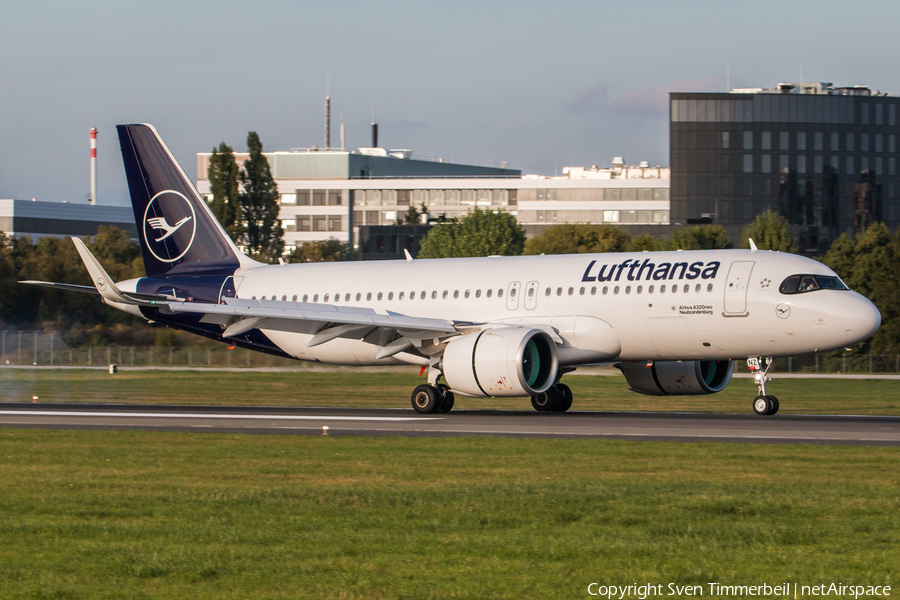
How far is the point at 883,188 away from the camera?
4902 inches

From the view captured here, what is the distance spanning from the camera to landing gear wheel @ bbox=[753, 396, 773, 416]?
27.0m

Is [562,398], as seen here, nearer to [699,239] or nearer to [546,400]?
[546,400]

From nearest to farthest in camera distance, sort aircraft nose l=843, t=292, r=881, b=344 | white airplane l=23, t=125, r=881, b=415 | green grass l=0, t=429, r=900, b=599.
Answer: green grass l=0, t=429, r=900, b=599 < aircraft nose l=843, t=292, r=881, b=344 < white airplane l=23, t=125, r=881, b=415

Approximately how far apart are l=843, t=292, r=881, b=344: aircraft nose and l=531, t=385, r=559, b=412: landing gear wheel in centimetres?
800

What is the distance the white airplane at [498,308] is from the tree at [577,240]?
62152 millimetres

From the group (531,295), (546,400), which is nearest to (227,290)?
(531,295)

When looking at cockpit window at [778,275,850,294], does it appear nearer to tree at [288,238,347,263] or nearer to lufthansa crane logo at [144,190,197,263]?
lufthansa crane logo at [144,190,197,263]

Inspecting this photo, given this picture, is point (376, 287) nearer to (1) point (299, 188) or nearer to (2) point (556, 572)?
(2) point (556, 572)

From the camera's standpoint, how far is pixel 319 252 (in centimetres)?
13212

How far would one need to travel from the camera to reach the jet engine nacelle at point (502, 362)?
87.6ft

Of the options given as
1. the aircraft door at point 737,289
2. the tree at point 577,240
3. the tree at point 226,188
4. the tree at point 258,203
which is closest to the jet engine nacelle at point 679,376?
the aircraft door at point 737,289

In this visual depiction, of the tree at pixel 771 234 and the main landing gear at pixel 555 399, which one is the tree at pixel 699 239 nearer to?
the tree at pixel 771 234

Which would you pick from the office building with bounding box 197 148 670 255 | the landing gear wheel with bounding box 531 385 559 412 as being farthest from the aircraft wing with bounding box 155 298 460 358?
the office building with bounding box 197 148 670 255

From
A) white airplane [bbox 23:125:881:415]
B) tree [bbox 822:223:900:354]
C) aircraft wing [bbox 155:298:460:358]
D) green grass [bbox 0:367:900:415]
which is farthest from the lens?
tree [bbox 822:223:900:354]
